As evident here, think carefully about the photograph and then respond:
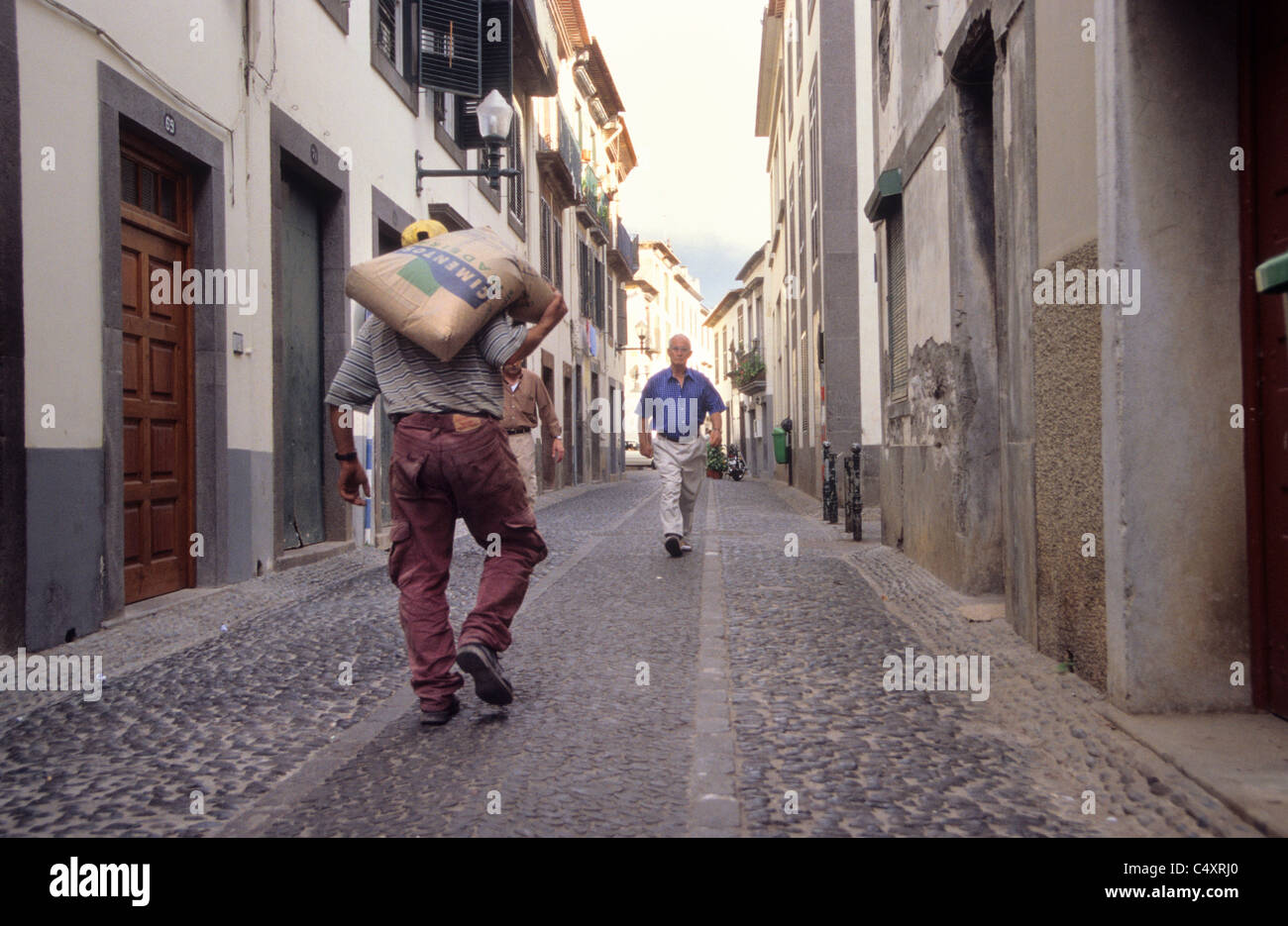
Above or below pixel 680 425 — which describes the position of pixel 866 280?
above

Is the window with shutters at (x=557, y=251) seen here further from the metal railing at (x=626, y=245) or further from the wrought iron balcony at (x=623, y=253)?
the metal railing at (x=626, y=245)

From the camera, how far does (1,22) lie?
509cm

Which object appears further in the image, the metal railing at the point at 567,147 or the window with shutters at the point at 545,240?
the metal railing at the point at 567,147

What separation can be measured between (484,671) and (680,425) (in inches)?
220

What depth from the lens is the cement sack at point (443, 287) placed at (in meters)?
3.75

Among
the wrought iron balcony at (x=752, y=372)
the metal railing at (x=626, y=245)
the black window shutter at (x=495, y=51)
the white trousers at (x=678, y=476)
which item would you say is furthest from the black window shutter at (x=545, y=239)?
the wrought iron balcony at (x=752, y=372)

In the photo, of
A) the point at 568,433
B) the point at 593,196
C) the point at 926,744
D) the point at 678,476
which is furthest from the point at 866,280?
the point at 593,196

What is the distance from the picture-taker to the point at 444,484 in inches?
156

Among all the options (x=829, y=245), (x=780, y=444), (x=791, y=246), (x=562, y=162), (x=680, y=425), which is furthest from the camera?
(x=780, y=444)

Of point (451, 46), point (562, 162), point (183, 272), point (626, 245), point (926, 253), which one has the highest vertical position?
point (626, 245)

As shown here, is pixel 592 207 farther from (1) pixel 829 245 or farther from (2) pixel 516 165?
(1) pixel 829 245

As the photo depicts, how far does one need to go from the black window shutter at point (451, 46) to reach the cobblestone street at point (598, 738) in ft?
26.5

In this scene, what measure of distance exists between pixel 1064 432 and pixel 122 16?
5.33 m
